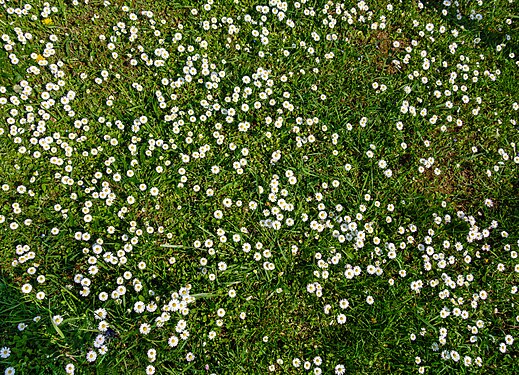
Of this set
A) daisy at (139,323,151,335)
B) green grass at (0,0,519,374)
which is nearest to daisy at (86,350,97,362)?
green grass at (0,0,519,374)

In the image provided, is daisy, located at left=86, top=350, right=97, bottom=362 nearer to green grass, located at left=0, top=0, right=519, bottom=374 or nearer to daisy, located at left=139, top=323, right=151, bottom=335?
green grass, located at left=0, top=0, right=519, bottom=374

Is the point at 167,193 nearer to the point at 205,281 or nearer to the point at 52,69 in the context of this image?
the point at 205,281

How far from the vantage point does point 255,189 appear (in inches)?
155

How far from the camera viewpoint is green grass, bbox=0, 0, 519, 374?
3.40 metres

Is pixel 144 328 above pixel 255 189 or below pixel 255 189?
below

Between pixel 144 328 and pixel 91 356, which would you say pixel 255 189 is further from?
pixel 91 356

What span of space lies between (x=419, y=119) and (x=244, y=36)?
73.5 inches

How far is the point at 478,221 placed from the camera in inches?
163

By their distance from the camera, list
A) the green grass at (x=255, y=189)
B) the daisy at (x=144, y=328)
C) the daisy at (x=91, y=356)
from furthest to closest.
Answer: the green grass at (x=255, y=189), the daisy at (x=144, y=328), the daisy at (x=91, y=356)

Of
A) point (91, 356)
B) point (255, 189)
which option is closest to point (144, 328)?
point (91, 356)

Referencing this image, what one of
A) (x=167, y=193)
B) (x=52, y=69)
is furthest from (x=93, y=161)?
(x=52, y=69)

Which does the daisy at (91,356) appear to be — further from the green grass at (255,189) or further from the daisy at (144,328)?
the daisy at (144,328)

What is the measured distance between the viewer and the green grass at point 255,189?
3396 mm

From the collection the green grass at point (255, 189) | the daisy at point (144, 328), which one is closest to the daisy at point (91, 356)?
the green grass at point (255, 189)
